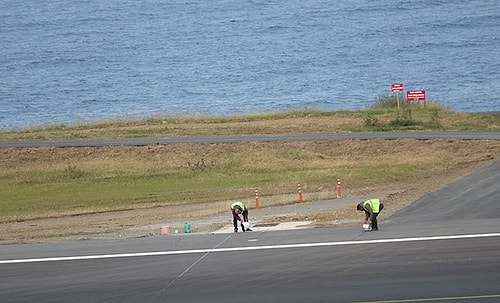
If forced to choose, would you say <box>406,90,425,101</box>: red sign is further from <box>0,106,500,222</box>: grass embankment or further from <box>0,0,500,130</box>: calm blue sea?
<box>0,0,500,130</box>: calm blue sea

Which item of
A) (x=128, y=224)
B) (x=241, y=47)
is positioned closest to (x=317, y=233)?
(x=128, y=224)

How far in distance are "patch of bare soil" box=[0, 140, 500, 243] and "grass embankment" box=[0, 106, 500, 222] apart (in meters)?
0.91

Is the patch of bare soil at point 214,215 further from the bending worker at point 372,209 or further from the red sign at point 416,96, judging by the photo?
the red sign at point 416,96

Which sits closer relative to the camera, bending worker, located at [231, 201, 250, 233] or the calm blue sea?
bending worker, located at [231, 201, 250, 233]

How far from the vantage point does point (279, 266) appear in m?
33.4

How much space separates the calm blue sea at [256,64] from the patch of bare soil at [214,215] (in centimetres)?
5526

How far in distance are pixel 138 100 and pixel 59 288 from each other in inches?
4357

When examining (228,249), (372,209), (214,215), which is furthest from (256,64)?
(228,249)

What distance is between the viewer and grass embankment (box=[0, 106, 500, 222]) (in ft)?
189

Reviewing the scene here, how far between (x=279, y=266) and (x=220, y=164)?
3464 centimetres

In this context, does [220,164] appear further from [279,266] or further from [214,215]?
[279,266]

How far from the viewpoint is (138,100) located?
14175cm

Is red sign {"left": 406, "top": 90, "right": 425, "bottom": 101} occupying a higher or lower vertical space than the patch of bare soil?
higher

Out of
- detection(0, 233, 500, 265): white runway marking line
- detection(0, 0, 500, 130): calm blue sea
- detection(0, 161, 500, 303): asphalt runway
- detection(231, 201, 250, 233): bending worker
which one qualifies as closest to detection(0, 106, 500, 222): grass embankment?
detection(231, 201, 250, 233): bending worker
